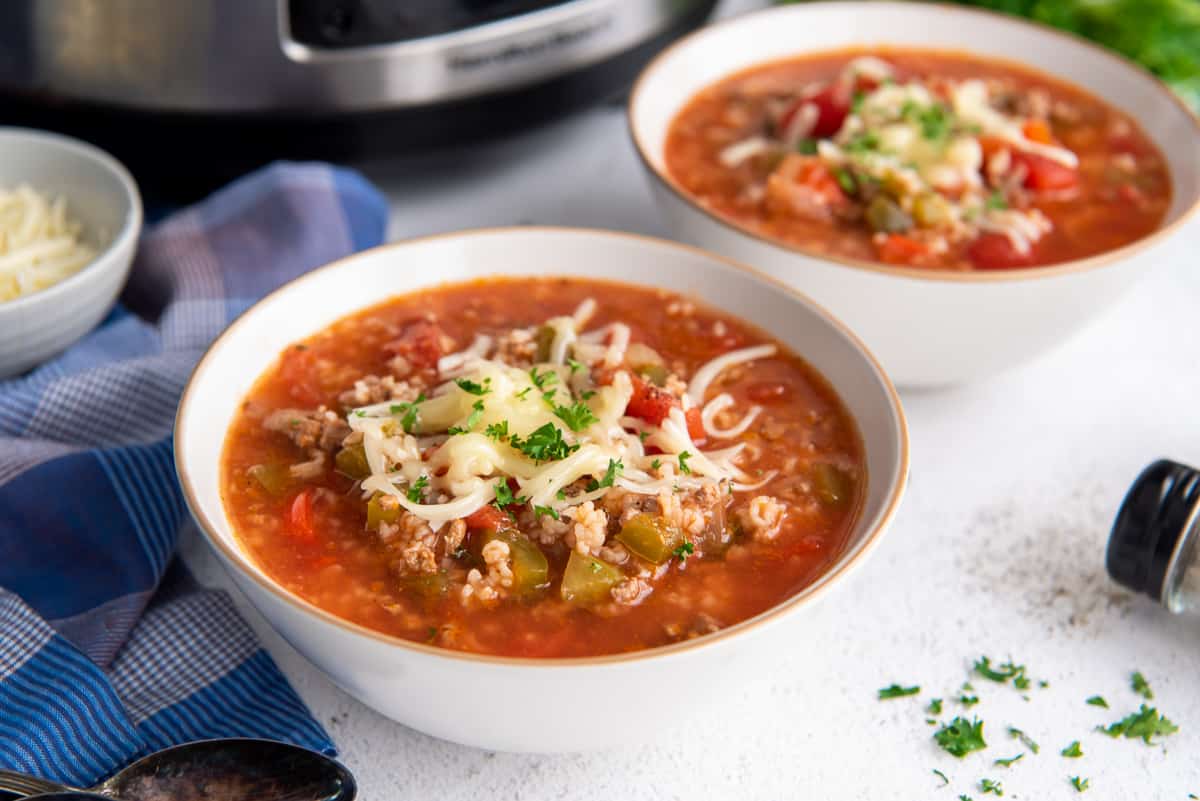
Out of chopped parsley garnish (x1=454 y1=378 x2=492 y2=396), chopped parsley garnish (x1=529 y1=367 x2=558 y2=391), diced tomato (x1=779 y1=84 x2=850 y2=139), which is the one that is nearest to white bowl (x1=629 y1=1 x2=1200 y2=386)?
diced tomato (x1=779 y1=84 x2=850 y2=139)

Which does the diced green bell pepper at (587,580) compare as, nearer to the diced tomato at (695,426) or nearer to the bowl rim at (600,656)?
the bowl rim at (600,656)

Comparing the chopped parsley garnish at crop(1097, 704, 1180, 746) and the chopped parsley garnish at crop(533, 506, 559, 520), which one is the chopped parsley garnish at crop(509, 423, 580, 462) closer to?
the chopped parsley garnish at crop(533, 506, 559, 520)

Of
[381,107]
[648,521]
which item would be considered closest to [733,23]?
[381,107]

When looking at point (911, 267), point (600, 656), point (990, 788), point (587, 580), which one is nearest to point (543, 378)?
point (587, 580)

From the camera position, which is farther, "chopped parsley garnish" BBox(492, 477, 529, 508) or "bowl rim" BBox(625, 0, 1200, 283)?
"bowl rim" BBox(625, 0, 1200, 283)

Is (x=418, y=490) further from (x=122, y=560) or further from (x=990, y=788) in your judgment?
(x=990, y=788)

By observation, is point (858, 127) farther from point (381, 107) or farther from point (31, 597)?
point (31, 597)
